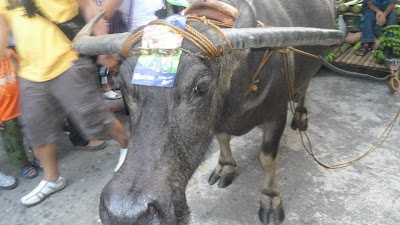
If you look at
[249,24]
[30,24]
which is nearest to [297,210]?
[249,24]

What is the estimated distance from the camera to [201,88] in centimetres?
181

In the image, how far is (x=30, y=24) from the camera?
105 inches

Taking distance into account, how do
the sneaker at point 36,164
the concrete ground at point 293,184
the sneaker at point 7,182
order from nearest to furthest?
1. the concrete ground at point 293,184
2. the sneaker at point 7,182
3. the sneaker at point 36,164

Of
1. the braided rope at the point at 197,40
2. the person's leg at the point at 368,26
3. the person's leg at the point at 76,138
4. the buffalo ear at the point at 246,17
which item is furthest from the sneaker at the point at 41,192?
the person's leg at the point at 368,26

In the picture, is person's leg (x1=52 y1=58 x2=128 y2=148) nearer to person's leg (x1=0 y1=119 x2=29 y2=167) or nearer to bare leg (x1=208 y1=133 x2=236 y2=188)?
person's leg (x1=0 y1=119 x2=29 y2=167)

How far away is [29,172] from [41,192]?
50 cm

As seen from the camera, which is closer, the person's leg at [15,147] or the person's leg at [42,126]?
the person's leg at [42,126]

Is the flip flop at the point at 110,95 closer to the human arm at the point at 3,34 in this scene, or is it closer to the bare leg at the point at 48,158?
the bare leg at the point at 48,158

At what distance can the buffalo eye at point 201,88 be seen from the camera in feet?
5.86

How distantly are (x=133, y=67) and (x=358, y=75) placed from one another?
4.65 m

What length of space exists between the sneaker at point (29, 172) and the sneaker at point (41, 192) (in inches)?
15.2

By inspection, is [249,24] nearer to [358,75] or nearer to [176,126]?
[176,126]

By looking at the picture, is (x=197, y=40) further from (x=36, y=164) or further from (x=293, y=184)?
(x=36, y=164)

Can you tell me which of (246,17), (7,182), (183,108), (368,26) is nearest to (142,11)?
(246,17)
